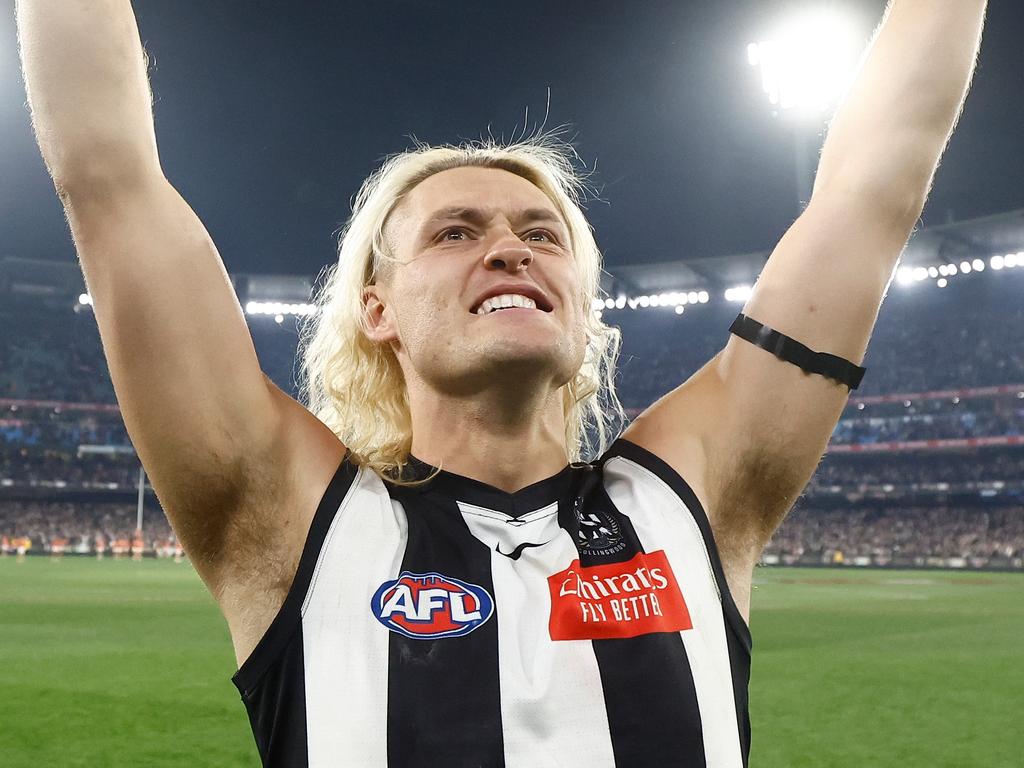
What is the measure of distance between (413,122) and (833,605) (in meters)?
24.7

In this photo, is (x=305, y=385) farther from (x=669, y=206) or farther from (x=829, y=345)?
(x=669, y=206)

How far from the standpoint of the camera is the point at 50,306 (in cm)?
4484

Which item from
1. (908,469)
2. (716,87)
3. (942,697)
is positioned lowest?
(942,697)

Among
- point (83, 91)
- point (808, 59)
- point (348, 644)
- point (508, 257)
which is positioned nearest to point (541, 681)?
point (348, 644)

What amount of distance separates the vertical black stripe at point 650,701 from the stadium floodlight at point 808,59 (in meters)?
21.9

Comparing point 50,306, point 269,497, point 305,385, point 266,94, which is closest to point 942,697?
point 305,385

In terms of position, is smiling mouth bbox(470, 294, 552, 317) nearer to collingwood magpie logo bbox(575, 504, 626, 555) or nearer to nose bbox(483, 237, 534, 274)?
nose bbox(483, 237, 534, 274)

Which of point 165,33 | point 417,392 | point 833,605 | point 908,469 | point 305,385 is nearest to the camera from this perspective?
point 417,392

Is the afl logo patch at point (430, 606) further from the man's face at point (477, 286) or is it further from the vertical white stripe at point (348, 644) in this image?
the man's face at point (477, 286)

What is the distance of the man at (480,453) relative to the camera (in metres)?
1.67

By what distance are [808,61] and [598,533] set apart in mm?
23032

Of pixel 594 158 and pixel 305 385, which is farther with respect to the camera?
pixel 594 158

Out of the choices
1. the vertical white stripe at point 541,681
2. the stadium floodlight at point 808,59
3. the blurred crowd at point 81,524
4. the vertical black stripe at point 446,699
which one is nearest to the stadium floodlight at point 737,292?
the stadium floodlight at point 808,59

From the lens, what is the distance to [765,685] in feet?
26.2
